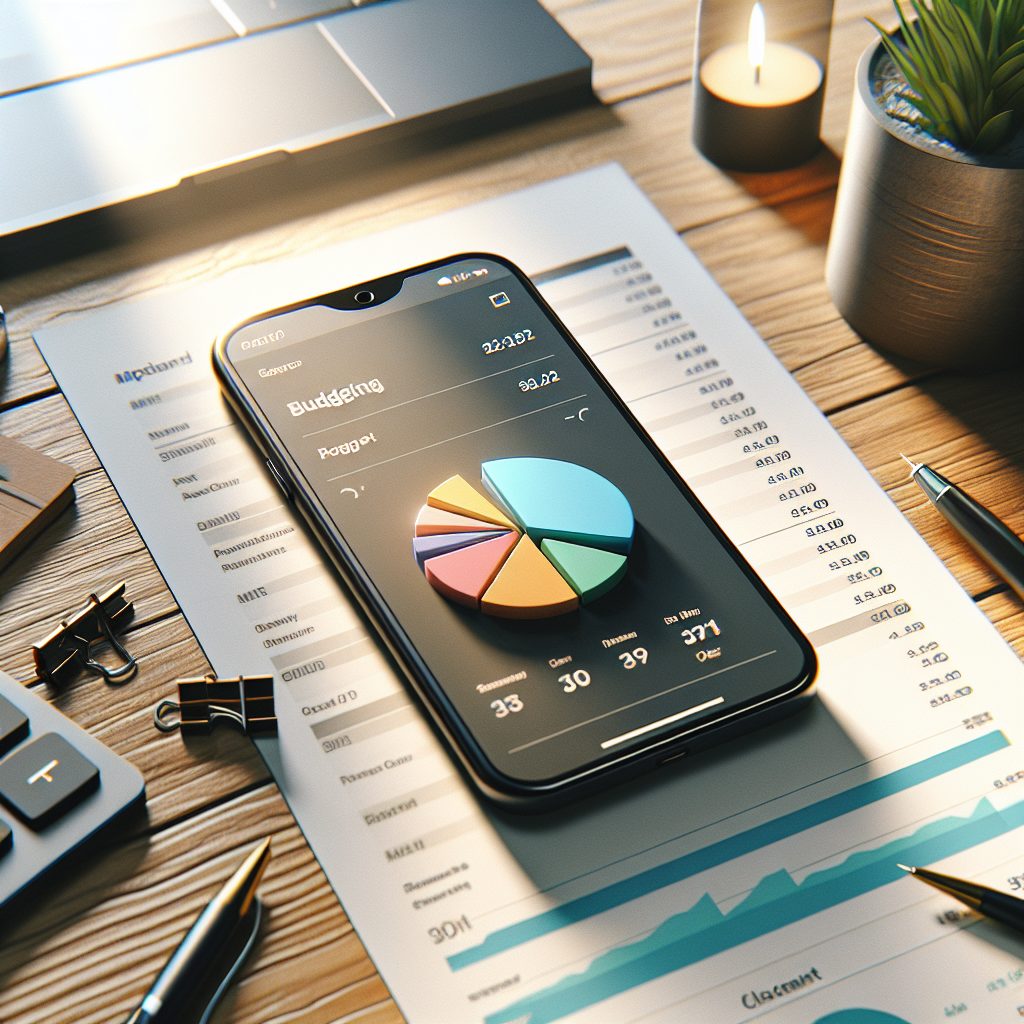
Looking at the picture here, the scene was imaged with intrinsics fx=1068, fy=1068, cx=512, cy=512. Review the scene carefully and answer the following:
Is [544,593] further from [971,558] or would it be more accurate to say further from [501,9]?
[501,9]

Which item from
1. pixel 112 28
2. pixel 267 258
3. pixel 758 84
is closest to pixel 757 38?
pixel 758 84

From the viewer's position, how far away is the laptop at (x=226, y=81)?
640 millimetres

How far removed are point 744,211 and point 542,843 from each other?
420 mm

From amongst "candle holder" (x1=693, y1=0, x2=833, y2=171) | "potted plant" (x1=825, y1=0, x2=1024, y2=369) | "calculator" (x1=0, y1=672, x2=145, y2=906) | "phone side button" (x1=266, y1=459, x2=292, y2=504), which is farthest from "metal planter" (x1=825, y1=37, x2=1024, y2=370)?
"calculator" (x1=0, y1=672, x2=145, y2=906)

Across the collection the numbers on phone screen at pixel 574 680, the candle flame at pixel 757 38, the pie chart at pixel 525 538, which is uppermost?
the candle flame at pixel 757 38

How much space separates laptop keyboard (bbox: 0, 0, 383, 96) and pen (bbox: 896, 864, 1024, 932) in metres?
0.64

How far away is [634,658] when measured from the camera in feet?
1.42

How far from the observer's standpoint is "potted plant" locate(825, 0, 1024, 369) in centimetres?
48

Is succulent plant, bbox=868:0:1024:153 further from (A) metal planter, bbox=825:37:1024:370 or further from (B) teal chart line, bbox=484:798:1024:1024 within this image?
(B) teal chart line, bbox=484:798:1024:1024

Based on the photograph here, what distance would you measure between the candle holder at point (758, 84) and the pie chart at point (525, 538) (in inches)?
11.8

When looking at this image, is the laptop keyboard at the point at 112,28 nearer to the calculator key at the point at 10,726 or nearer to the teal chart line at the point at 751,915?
the calculator key at the point at 10,726

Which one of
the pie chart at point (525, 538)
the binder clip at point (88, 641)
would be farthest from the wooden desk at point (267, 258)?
the pie chart at point (525, 538)

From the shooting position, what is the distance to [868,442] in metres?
0.55

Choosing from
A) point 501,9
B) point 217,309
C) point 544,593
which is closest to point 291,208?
point 217,309
